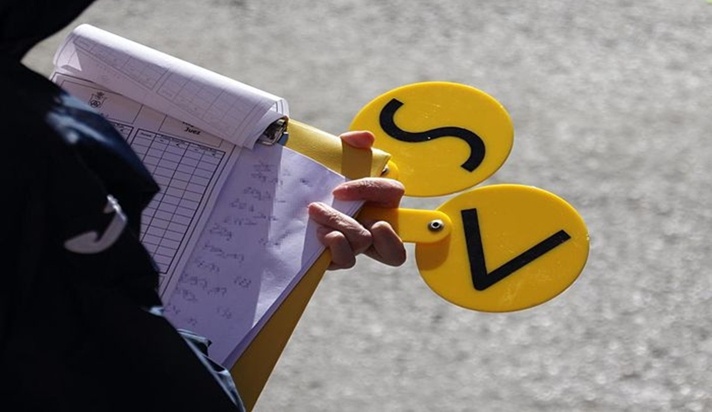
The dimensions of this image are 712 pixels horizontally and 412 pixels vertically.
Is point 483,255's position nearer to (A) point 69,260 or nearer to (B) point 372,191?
(B) point 372,191

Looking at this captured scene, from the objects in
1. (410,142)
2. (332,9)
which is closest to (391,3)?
(332,9)

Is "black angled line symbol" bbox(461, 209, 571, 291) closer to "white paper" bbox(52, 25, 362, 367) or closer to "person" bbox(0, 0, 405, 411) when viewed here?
"white paper" bbox(52, 25, 362, 367)

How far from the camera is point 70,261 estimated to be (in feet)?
2.64

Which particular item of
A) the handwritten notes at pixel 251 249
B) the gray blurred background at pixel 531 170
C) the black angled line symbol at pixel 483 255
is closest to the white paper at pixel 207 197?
the handwritten notes at pixel 251 249

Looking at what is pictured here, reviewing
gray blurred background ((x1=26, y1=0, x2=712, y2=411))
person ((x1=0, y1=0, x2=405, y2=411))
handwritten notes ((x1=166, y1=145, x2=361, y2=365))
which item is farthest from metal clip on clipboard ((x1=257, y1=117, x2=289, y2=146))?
gray blurred background ((x1=26, y1=0, x2=712, y2=411))

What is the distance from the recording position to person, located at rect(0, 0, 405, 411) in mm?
779

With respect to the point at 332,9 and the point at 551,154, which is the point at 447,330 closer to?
the point at 551,154

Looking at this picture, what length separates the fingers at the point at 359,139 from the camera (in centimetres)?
129

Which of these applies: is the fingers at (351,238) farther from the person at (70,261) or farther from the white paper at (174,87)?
the person at (70,261)

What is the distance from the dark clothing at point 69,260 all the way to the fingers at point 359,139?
1.51ft

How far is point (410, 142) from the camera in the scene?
1374 mm

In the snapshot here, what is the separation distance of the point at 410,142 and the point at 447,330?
3.30 feet

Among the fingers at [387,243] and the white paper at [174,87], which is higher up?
the white paper at [174,87]

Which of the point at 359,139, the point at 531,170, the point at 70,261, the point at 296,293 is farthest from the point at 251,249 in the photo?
the point at 531,170
